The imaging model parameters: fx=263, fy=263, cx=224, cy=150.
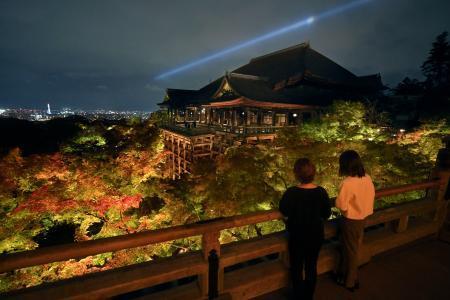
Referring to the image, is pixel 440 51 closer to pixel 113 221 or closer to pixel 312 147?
pixel 312 147

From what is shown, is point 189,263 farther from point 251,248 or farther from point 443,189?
point 443,189

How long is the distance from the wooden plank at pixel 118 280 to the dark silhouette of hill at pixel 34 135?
943 inches

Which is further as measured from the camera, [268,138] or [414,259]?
[268,138]

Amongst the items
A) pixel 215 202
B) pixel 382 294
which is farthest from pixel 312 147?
pixel 382 294

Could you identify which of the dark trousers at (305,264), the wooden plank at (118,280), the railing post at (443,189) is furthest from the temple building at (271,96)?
the wooden plank at (118,280)

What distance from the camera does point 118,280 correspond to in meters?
2.66

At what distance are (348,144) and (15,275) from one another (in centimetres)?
1227

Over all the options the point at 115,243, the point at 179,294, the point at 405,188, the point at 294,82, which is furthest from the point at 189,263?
the point at 294,82

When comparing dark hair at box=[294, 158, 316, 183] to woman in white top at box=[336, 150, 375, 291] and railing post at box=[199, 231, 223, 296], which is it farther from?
railing post at box=[199, 231, 223, 296]

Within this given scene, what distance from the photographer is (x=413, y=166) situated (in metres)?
10.5

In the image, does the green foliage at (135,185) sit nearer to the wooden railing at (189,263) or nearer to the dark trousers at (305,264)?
the wooden railing at (189,263)

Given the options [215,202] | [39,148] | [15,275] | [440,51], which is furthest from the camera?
[440,51]

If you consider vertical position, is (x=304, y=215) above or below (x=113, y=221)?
above

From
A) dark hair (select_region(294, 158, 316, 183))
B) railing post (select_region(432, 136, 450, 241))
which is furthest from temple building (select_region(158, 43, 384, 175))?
dark hair (select_region(294, 158, 316, 183))
